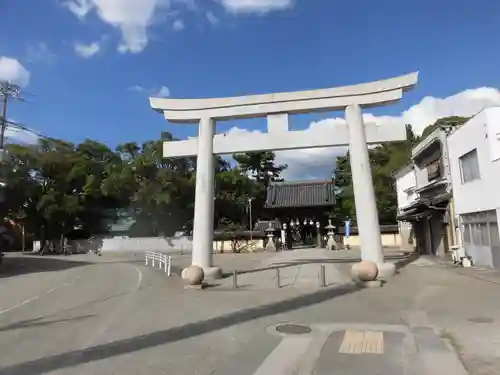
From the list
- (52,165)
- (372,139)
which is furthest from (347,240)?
(52,165)

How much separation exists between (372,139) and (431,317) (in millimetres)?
9878

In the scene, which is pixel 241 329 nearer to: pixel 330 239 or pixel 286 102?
pixel 286 102

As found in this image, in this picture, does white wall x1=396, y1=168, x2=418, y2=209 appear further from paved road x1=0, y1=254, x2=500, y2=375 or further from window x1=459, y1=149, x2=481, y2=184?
paved road x1=0, y1=254, x2=500, y2=375

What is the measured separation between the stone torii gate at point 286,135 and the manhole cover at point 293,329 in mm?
8906

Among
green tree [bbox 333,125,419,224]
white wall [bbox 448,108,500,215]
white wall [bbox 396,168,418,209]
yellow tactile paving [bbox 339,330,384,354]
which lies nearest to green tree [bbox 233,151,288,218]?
green tree [bbox 333,125,419,224]

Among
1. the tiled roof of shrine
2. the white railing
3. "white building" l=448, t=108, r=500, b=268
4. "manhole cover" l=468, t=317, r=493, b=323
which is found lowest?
A: "manhole cover" l=468, t=317, r=493, b=323

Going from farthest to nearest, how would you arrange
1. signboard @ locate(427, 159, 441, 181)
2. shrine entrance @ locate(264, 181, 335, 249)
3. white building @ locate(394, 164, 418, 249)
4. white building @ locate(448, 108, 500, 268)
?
shrine entrance @ locate(264, 181, 335, 249) < white building @ locate(394, 164, 418, 249) < signboard @ locate(427, 159, 441, 181) < white building @ locate(448, 108, 500, 268)

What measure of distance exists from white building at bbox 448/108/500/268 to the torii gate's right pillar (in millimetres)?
4824

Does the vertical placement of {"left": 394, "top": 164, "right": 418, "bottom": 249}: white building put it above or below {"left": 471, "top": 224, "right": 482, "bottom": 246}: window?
above

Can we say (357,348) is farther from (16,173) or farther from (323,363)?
(16,173)

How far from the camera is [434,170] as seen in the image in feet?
84.3

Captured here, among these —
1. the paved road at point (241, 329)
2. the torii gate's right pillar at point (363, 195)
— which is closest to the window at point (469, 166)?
the torii gate's right pillar at point (363, 195)

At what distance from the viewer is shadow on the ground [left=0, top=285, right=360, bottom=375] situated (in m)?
6.53

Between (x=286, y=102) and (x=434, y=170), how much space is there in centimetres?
1215
